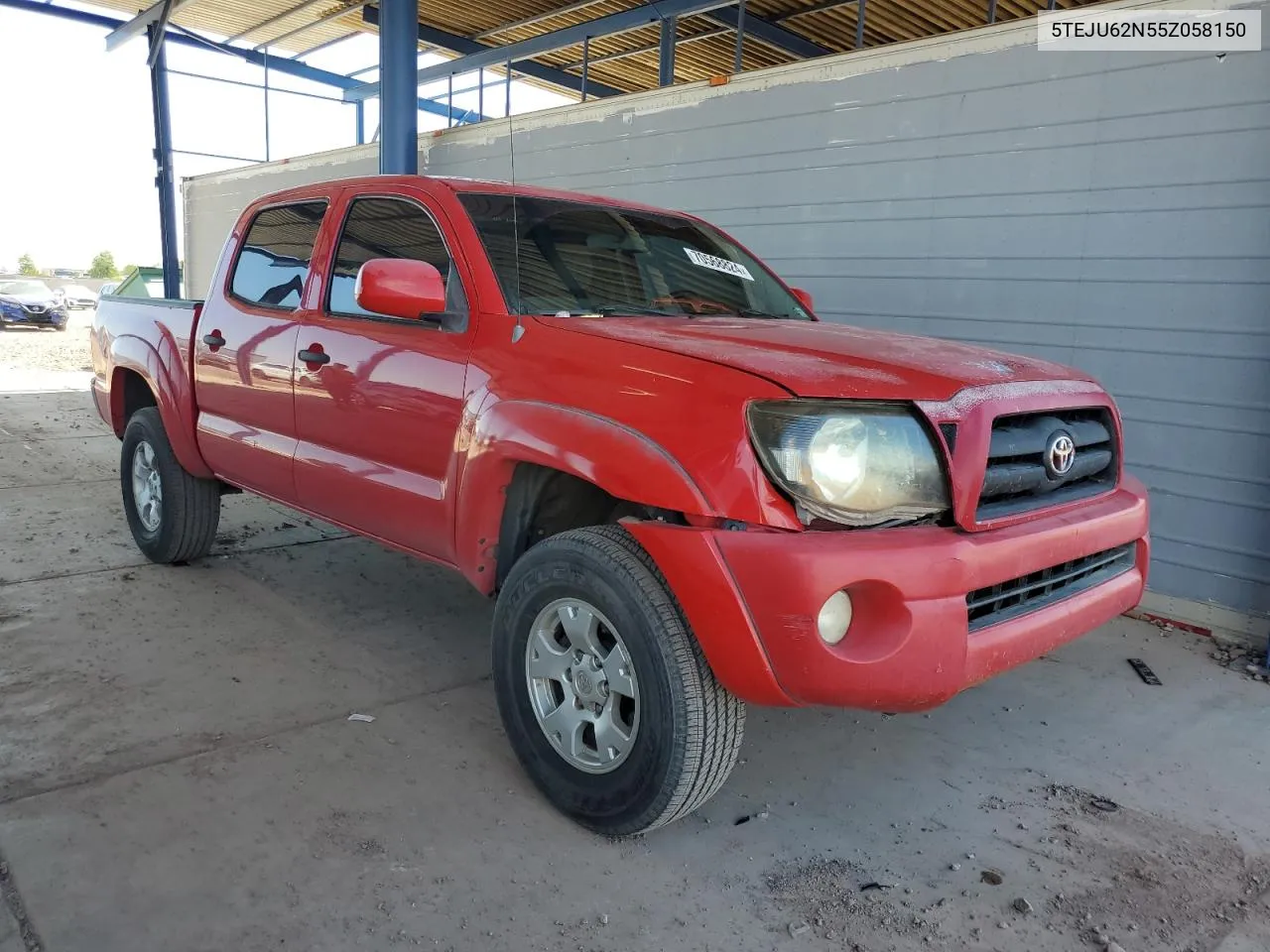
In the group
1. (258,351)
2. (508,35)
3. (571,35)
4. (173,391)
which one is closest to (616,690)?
(258,351)

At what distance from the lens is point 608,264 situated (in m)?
3.42

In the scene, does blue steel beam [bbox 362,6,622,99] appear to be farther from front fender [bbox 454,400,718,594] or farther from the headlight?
the headlight

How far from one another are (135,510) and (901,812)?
4.19 metres

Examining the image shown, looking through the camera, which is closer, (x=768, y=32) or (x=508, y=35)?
(x=768, y=32)

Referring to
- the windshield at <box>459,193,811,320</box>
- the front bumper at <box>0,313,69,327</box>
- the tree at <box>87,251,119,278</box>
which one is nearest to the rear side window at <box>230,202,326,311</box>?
the windshield at <box>459,193,811,320</box>

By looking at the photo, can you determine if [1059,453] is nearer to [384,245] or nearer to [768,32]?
[384,245]

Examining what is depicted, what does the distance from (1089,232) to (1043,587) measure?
10.1 ft

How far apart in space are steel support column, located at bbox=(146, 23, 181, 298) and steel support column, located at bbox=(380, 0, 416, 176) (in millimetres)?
7491

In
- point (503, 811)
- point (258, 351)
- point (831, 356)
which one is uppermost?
point (831, 356)

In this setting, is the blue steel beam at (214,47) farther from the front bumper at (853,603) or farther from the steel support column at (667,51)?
the front bumper at (853,603)

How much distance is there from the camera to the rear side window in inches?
155

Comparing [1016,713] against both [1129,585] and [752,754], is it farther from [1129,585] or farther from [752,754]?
[752,754]

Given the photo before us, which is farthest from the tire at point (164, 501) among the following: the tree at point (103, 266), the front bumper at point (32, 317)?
the tree at point (103, 266)

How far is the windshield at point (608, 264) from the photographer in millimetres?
3188
